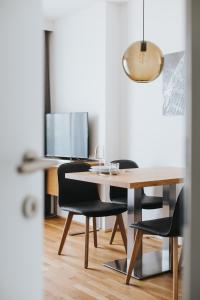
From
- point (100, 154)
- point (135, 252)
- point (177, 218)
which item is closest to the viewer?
point (177, 218)

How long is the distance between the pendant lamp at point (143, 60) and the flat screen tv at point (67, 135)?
193 centimetres

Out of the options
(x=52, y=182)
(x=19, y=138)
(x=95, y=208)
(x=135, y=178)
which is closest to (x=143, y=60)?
(x=135, y=178)

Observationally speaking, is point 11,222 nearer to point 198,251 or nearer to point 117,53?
point 198,251

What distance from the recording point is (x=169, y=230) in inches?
105

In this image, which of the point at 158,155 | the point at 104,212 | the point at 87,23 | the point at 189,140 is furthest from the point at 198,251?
the point at 87,23

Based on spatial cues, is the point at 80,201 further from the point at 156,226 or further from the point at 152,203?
the point at 156,226

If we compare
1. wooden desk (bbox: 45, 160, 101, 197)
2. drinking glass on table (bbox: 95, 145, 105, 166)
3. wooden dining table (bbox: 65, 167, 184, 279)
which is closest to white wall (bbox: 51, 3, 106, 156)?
drinking glass on table (bbox: 95, 145, 105, 166)

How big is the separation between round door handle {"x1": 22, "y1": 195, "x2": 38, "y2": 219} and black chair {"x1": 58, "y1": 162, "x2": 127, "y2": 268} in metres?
2.13

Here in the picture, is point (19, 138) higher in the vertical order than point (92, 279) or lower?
higher

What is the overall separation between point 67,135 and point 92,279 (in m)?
2.28

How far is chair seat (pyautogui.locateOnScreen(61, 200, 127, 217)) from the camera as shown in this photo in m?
3.24

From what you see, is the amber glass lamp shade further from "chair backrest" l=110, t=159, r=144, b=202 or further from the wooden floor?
the wooden floor

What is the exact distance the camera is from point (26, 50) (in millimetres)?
1091

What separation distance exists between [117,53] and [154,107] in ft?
2.78
